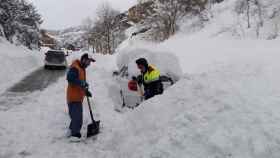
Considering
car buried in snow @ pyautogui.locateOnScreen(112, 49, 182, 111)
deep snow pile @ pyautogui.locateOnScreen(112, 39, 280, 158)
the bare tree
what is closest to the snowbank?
car buried in snow @ pyautogui.locateOnScreen(112, 49, 182, 111)

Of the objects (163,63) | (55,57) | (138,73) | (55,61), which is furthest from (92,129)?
(55,57)

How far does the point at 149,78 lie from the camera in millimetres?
6996

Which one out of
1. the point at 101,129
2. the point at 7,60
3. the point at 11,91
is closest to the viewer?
the point at 101,129

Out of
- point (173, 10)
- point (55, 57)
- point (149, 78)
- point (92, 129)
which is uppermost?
point (173, 10)

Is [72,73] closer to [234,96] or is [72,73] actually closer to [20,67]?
[234,96]

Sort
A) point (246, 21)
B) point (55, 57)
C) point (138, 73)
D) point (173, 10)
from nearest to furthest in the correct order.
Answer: point (138, 73) < point (246, 21) < point (55, 57) < point (173, 10)

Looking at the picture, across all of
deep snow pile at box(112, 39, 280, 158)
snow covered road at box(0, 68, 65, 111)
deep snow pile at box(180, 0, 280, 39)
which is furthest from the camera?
deep snow pile at box(180, 0, 280, 39)

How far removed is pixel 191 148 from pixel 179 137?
33cm

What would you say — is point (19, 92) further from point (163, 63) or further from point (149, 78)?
point (149, 78)

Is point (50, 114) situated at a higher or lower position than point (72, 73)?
lower

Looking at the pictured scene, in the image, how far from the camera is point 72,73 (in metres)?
6.06

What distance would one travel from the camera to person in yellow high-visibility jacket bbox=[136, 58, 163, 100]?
6.82m

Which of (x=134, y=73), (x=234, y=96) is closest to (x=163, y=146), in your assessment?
(x=234, y=96)

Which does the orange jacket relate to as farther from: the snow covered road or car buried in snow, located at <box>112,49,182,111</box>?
the snow covered road
